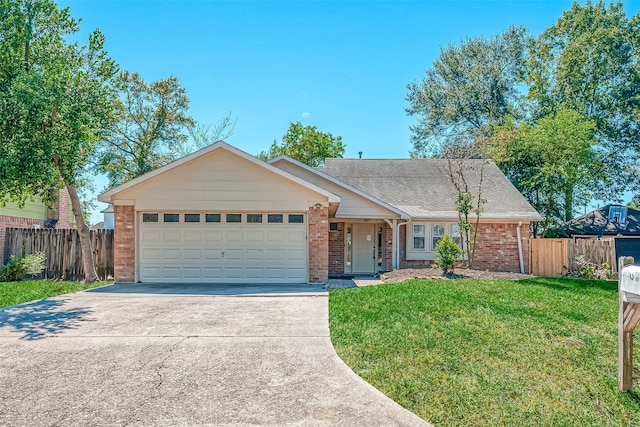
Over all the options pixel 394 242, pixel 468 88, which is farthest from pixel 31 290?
pixel 468 88

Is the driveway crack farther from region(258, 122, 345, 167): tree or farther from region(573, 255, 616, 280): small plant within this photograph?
region(258, 122, 345, 167): tree

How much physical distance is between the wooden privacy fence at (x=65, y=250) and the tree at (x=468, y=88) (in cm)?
2139

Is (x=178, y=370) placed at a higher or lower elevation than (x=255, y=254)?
lower

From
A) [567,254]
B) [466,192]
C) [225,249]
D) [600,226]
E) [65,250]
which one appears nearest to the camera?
[225,249]

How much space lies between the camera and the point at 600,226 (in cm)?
2114

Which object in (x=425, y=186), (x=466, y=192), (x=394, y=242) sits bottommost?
(x=394, y=242)

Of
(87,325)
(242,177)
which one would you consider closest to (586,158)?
(242,177)

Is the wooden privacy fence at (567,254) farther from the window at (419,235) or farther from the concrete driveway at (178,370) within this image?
the concrete driveway at (178,370)

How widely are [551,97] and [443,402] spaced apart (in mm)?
27026

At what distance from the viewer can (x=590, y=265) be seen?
49.7ft

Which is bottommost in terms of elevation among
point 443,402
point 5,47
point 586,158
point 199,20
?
point 443,402

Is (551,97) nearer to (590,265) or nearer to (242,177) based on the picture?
(590,265)

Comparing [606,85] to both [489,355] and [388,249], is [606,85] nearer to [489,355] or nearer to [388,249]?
[388,249]

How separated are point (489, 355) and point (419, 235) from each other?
11078 millimetres
